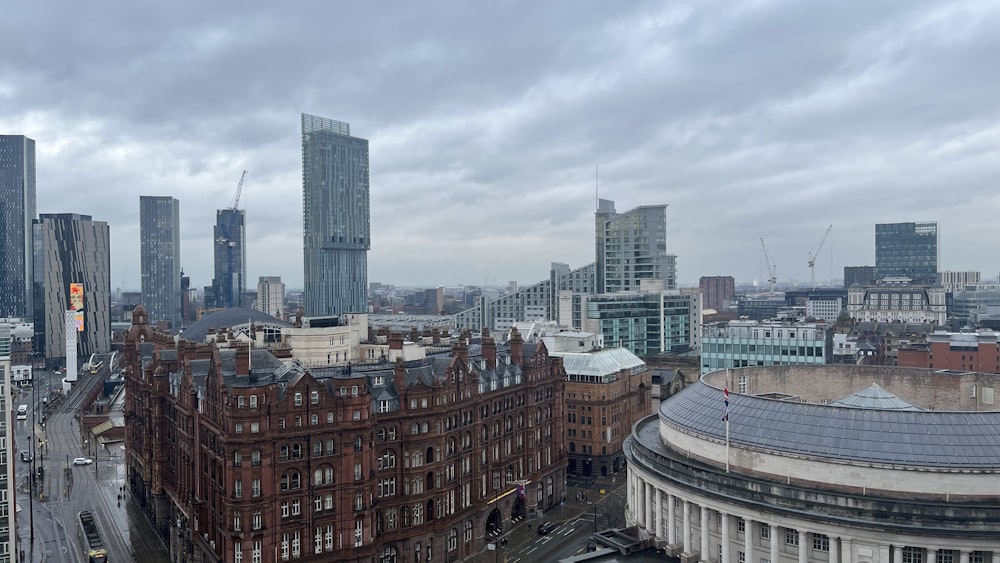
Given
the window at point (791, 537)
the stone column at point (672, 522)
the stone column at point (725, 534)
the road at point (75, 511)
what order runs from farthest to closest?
the road at point (75, 511)
the stone column at point (672, 522)
the stone column at point (725, 534)
the window at point (791, 537)

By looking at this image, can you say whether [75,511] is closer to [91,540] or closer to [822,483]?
[91,540]

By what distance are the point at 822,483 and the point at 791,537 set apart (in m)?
6.52

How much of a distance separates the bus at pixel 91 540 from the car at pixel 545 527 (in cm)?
7184

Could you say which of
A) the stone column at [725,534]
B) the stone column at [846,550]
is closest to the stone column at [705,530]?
the stone column at [725,534]

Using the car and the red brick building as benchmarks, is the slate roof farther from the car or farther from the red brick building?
the car

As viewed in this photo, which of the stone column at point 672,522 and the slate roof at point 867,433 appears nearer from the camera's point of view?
the slate roof at point 867,433

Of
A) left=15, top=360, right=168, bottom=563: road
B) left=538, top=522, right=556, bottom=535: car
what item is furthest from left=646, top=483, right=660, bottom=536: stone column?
left=15, top=360, right=168, bottom=563: road

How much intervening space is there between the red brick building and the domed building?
114ft

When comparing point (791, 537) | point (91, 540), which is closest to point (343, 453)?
point (791, 537)

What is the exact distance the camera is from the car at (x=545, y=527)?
439 feet

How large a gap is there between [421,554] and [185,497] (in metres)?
38.8

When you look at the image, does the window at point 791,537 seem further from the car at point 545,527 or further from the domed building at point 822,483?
the car at point 545,527

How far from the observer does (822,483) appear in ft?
260

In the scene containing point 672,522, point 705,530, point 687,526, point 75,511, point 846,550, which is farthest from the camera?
point 75,511
